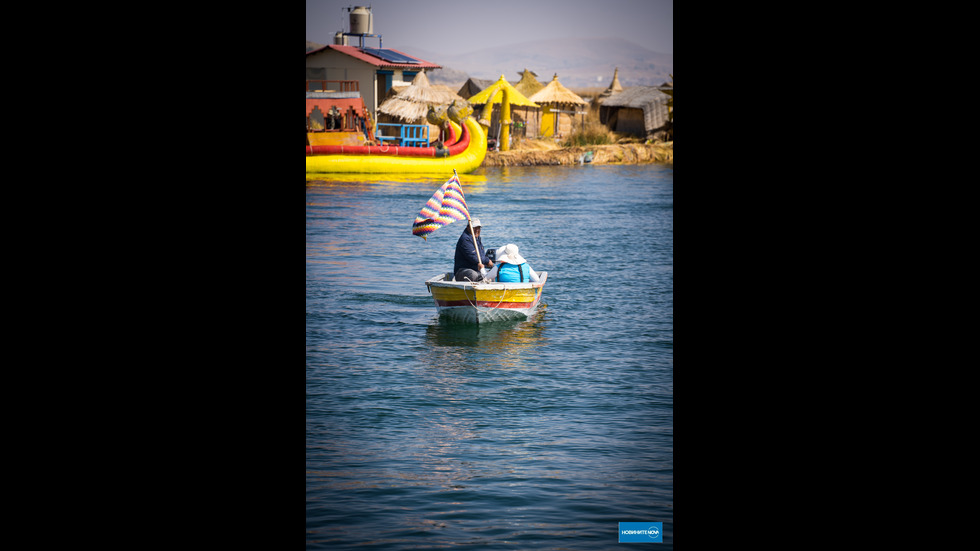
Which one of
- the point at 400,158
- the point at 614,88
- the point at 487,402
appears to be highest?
the point at 614,88

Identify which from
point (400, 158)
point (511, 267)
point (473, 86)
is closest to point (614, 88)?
point (473, 86)

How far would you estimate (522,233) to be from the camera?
1795 centimetres

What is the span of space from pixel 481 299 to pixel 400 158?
17.1m

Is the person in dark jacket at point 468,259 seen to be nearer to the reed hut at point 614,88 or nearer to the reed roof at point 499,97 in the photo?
the reed roof at point 499,97

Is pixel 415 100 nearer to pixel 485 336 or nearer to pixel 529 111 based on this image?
pixel 529 111

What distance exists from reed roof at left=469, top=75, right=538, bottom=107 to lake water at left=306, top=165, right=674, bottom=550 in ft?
50.0

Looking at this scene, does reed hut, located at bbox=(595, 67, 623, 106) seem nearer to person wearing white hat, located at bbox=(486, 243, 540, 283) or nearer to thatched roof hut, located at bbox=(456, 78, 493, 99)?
thatched roof hut, located at bbox=(456, 78, 493, 99)

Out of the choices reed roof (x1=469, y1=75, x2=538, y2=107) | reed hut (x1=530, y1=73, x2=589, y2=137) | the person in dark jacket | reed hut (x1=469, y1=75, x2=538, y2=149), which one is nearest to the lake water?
the person in dark jacket

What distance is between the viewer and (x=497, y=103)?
33.4 m

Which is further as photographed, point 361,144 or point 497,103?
point 497,103

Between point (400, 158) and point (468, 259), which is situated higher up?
point (400, 158)
